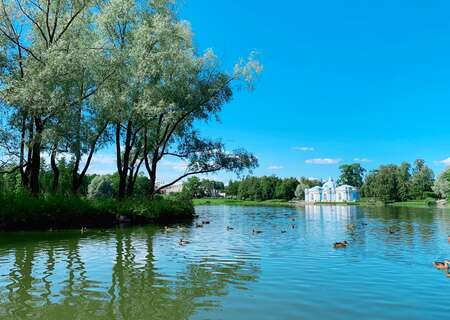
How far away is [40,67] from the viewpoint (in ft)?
83.8

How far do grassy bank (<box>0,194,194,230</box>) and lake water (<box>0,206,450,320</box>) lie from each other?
15.9ft

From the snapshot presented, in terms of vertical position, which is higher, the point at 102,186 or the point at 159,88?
the point at 159,88

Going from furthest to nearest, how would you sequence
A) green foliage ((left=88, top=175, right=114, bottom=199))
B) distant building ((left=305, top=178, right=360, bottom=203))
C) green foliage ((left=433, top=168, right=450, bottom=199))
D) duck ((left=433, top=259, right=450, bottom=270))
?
distant building ((left=305, top=178, right=360, bottom=203))
green foliage ((left=433, top=168, right=450, bottom=199))
green foliage ((left=88, top=175, right=114, bottom=199))
duck ((left=433, top=259, right=450, bottom=270))

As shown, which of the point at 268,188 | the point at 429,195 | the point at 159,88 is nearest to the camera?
the point at 159,88

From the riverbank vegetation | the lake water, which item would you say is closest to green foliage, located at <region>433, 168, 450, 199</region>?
the riverbank vegetation

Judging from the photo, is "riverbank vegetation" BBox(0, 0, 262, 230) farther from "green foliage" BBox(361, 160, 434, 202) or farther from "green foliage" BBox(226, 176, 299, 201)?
"green foliage" BBox(226, 176, 299, 201)

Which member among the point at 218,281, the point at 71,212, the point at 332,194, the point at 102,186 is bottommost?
the point at 218,281

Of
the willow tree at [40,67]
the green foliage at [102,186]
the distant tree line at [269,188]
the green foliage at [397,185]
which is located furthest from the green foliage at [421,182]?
the willow tree at [40,67]

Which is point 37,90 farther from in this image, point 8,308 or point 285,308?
point 285,308

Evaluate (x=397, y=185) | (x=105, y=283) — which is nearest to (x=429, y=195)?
(x=397, y=185)

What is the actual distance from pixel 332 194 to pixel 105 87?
14957cm

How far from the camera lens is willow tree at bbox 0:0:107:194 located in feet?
80.7

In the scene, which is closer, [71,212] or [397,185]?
[71,212]

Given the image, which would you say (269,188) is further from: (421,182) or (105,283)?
(105,283)
